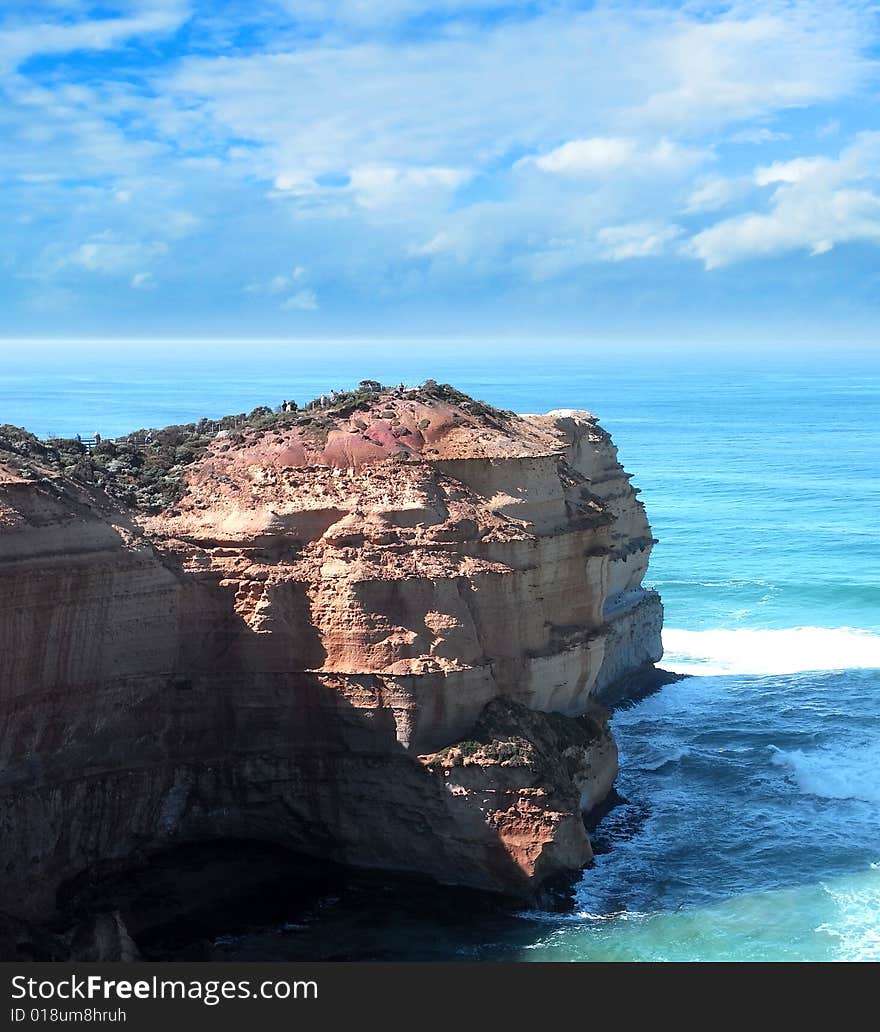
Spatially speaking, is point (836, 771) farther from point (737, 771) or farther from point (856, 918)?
point (856, 918)

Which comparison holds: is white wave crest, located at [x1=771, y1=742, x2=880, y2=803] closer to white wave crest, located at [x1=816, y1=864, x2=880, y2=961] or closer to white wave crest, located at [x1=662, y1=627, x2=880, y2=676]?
white wave crest, located at [x1=816, y1=864, x2=880, y2=961]

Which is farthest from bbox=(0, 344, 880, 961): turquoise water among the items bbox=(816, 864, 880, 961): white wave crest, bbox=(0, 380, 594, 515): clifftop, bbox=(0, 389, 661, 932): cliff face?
bbox=(0, 380, 594, 515): clifftop

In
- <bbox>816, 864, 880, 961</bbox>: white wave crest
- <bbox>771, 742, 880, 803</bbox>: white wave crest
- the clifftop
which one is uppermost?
the clifftop

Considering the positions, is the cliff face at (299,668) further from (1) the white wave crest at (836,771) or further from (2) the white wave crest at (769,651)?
(2) the white wave crest at (769,651)

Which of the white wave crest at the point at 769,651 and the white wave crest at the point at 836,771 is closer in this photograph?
the white wave crest at the point at 836,771

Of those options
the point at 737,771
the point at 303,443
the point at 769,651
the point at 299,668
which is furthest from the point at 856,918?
the point at 769,651

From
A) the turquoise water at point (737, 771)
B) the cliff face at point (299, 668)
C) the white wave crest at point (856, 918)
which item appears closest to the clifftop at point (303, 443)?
the cliff face at point (299, 668)

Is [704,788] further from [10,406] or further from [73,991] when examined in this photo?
[10,406]
